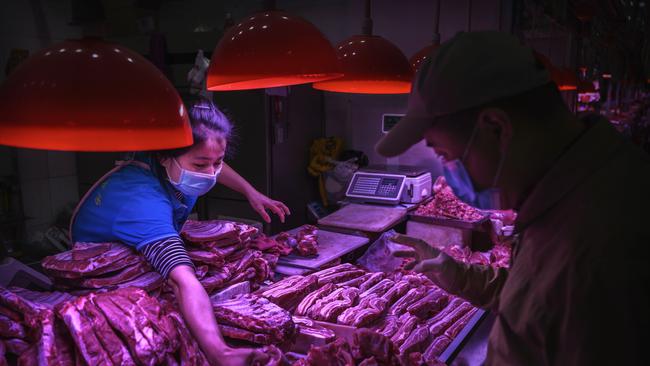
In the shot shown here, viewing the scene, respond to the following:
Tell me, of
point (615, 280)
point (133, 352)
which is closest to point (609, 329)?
point (615, 280)

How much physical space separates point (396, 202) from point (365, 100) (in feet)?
7.64

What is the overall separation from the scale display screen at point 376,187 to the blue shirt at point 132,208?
2.95 m

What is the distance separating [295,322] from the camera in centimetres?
243

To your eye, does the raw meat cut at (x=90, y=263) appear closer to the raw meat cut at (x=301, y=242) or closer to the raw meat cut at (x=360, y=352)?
the raw meat cut at (x=360, y=352)

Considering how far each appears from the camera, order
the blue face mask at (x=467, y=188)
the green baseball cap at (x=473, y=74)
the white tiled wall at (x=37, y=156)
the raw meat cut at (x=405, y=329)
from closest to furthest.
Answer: the green baseball cap at (x=473, y=74), the blue face mask at (x=467, y=188), the raw meat cut at (x=405, y=329), the white tiled wall at (x=37, y=156)

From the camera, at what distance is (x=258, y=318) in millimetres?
2197

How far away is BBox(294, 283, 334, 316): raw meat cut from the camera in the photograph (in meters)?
2.71

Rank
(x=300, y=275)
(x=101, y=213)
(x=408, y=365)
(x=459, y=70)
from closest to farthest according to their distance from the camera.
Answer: (x=459, y=70) → (x=408, y=365) → (x=101, y=213) → (x=300, y=275)

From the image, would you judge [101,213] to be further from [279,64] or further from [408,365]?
[408,365]

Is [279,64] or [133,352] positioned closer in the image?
[133,352]

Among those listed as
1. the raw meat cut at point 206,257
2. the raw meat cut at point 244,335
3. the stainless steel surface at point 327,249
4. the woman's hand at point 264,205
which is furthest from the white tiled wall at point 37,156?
the raw meat cut at point 244,335

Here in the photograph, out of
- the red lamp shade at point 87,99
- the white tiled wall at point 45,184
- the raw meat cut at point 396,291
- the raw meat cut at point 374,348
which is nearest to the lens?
the red lamp shade at point 87,99

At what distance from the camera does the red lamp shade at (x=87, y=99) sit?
1.28 meters

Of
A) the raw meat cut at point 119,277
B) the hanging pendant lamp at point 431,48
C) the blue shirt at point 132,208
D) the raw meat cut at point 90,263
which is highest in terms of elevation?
the hanging pendant lamp at point 431,48
